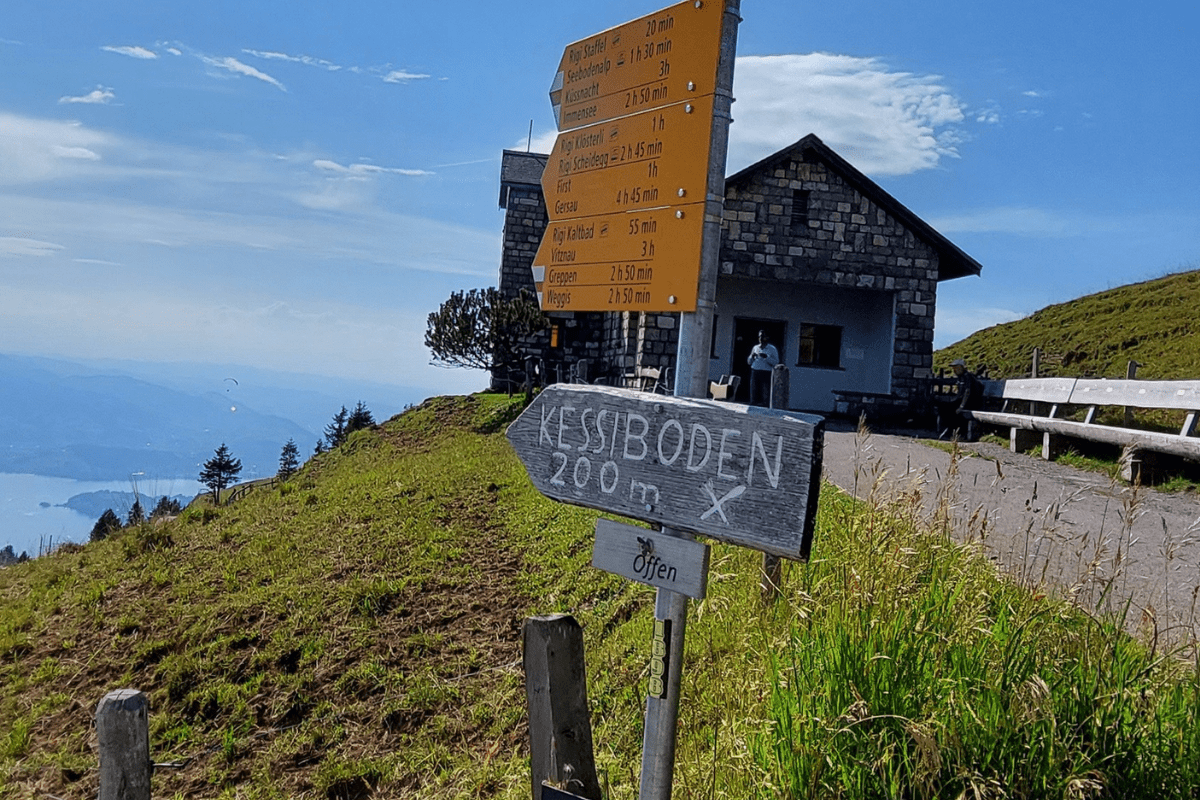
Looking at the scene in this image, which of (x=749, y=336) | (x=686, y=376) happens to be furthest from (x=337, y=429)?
(x=686, y=376)

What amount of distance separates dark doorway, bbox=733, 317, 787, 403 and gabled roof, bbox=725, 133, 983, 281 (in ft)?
12.5

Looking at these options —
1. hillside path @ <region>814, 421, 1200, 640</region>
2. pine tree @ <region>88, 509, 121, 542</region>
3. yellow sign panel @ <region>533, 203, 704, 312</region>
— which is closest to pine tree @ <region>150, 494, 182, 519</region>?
pine tree @ <region>88, 509, 121, 542</region>

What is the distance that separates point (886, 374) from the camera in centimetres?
2209

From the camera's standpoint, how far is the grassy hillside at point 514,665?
2891mm

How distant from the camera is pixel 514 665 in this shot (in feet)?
19.2

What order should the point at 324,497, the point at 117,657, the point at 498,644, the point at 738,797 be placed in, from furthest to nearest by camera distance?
the point at 324,497
the point at 117,657
the point at 498,644
the point at 738,797

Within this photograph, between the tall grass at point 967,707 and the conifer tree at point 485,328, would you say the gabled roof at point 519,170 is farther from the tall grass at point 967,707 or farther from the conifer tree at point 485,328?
the tall grass at point 967,707

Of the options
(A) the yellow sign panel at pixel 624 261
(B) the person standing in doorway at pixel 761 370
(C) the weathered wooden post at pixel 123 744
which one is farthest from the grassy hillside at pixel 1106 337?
(C) the weathered wooden post at pixel 123 744

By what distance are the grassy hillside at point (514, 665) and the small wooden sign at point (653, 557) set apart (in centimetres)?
82

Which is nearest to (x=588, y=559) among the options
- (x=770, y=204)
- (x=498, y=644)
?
(x=498, y=644)

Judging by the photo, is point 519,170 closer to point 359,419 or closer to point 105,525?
point 359,419

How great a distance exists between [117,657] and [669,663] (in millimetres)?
6540

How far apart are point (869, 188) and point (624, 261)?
19583 mm

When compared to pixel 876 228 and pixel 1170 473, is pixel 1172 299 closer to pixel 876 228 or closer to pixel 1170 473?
pixel 876 228
